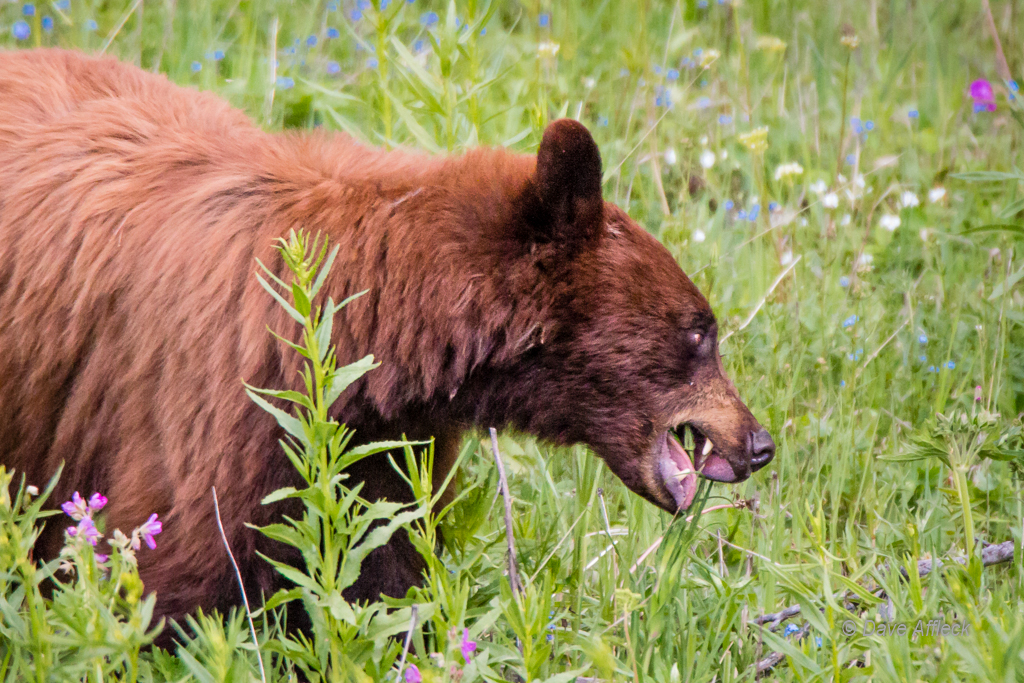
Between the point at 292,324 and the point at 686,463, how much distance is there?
1.03 meters

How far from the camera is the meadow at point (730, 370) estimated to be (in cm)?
204

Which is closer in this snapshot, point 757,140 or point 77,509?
point 77,509

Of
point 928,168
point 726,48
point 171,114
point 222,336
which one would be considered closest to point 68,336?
point 222,336

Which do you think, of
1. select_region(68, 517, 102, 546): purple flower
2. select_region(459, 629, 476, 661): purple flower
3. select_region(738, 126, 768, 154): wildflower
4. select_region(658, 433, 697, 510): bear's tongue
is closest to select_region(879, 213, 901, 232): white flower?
select_region(738, 126, 768, 154): wildflower

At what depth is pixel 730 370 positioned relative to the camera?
3959 mm

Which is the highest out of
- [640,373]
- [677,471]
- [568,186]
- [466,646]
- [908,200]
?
[568,186]

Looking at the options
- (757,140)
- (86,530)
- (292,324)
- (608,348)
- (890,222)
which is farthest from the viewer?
(890,222)

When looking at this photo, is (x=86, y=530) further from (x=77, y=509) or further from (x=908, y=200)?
(x=908, y=200)

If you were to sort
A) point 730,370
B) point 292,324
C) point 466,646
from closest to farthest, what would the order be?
1. point 466,646
2. point 292,324
3. point 730,370

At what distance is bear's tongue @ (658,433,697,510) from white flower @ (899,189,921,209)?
9.43 ft

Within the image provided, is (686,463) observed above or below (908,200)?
below

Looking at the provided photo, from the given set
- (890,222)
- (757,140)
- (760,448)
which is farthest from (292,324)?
(890,222)

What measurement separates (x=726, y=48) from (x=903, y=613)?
524 centimetres

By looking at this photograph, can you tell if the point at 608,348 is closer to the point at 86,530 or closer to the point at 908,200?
the point at 86,530
